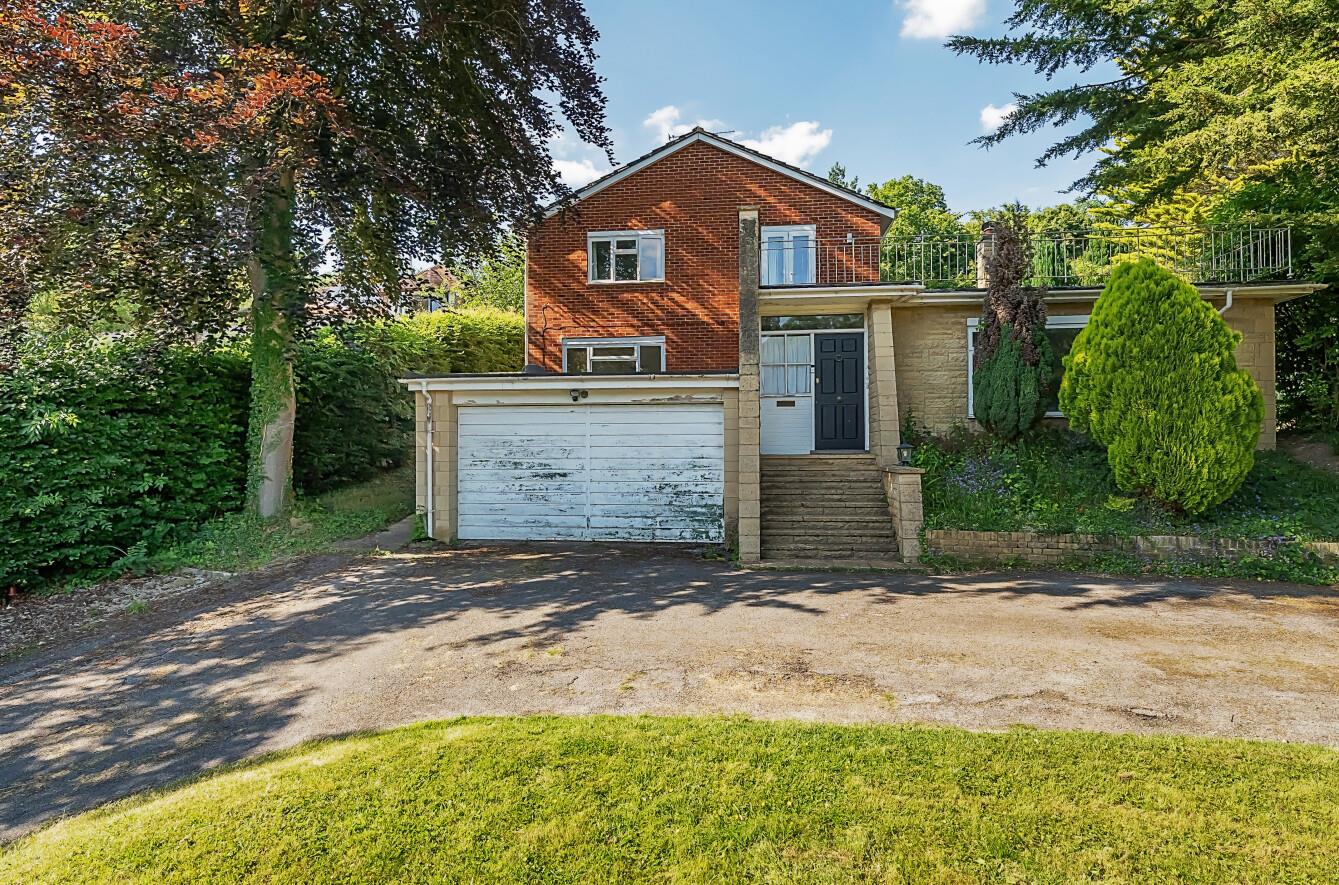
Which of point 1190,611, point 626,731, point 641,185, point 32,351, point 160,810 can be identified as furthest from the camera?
point 641,185

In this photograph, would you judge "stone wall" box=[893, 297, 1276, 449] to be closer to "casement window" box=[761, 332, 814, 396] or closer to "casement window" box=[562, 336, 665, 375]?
"casement window" box=[761, 332, 814, 396]

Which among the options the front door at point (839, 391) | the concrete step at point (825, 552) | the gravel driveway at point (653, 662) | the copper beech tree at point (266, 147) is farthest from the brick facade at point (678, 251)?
the gravel driveway at point (653, 662)

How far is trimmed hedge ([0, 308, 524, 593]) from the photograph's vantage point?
7.28 m

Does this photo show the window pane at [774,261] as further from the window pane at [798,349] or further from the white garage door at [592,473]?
the white garage door at [592,473]

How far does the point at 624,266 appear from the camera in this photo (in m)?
14.6

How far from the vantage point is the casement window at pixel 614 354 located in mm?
14305

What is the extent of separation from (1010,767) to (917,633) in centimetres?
238

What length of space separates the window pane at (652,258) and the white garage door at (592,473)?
17.4 feet

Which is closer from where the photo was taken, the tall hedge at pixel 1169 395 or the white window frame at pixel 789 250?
the tall hedge at pixel 1169 395

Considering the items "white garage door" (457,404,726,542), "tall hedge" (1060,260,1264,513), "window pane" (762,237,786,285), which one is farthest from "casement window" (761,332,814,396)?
"tall hedge" (1060,260,1264,513)

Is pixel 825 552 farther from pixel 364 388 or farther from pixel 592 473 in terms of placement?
pixel 364 388

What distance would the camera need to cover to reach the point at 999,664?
483 centimetres

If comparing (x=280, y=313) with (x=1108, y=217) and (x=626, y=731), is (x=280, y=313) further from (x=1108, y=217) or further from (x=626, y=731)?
(x=1108, y=217)

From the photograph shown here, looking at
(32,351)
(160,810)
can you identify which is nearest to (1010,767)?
(160,810)
